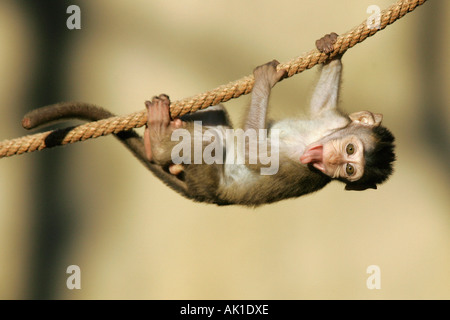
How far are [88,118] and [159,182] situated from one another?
2.23 metres

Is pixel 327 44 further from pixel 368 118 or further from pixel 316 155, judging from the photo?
pixel 316 155

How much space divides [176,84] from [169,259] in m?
2.03

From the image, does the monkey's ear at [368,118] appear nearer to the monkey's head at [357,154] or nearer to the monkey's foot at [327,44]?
the monkey's head at [357,154]

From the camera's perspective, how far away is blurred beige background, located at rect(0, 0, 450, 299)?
6.63m

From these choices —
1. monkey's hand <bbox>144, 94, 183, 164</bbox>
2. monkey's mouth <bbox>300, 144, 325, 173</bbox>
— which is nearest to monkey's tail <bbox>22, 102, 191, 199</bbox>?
monkey's hand <bbox>144, 94, 183, 164</bbox>

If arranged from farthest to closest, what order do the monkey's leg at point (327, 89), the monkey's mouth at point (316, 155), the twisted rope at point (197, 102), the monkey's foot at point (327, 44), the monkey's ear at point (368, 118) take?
the monkey's leg at point (327, 89) < the monkey's ear at point (368, 118) < the monkey's mouth at point (316, 155) < the monkey's foot at point (327, 44) < the twisted rope at point (197, 102)

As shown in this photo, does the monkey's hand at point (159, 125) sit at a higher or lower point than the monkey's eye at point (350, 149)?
higher

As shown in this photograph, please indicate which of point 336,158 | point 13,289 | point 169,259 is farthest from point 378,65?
point 13,289

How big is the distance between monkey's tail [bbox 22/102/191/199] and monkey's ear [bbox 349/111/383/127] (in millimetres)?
1507

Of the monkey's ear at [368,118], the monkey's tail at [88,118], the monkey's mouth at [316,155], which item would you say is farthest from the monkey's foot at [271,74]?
the monkey's tail at [88,118]

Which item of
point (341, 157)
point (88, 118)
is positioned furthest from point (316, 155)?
point (88, 118)

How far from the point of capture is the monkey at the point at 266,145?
4.38 m

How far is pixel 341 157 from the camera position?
439 centimetres

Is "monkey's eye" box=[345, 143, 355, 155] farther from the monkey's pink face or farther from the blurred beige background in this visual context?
the blurred beige background
